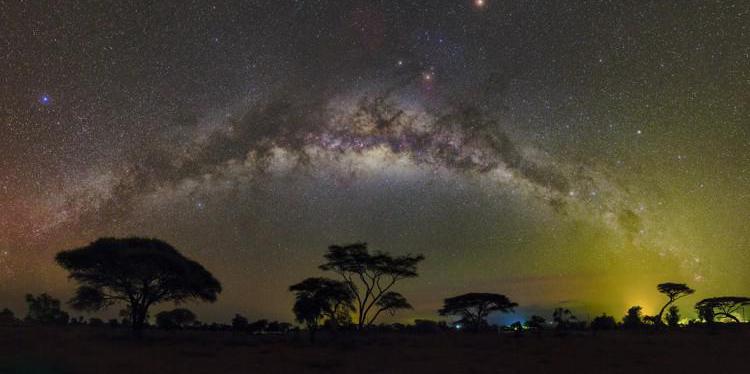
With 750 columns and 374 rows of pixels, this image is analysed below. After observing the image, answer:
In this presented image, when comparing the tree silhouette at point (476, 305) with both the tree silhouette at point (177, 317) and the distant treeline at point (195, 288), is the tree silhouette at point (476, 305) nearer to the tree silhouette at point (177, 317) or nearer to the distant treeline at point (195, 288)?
the distant treeline at point (195, 288)

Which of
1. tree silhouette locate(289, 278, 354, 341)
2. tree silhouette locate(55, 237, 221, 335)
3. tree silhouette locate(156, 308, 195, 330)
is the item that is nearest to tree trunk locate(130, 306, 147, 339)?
tree silhouette locate(55, 237, 221, 335)

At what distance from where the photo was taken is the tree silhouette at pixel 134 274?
38.8 metres

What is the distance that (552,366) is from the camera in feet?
83.8

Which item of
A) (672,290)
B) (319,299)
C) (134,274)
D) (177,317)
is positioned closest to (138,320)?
(134,274)

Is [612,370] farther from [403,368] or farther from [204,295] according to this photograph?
[204,295]

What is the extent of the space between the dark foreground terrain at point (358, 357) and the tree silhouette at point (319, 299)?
36.1 feet

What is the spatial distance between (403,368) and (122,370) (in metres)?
13.8

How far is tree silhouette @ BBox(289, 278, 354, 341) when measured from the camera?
1829 inches

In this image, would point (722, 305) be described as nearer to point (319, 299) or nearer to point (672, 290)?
point (672, 290)

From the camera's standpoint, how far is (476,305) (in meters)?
66.5

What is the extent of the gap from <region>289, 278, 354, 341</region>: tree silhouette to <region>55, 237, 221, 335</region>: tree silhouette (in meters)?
9.08

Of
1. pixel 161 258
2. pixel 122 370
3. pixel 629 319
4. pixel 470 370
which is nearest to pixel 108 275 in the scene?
pixel 161 258

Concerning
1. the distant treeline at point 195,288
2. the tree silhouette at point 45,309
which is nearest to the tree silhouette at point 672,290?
the distant treeline at point 195,288

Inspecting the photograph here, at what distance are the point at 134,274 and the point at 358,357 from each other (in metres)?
21.7
